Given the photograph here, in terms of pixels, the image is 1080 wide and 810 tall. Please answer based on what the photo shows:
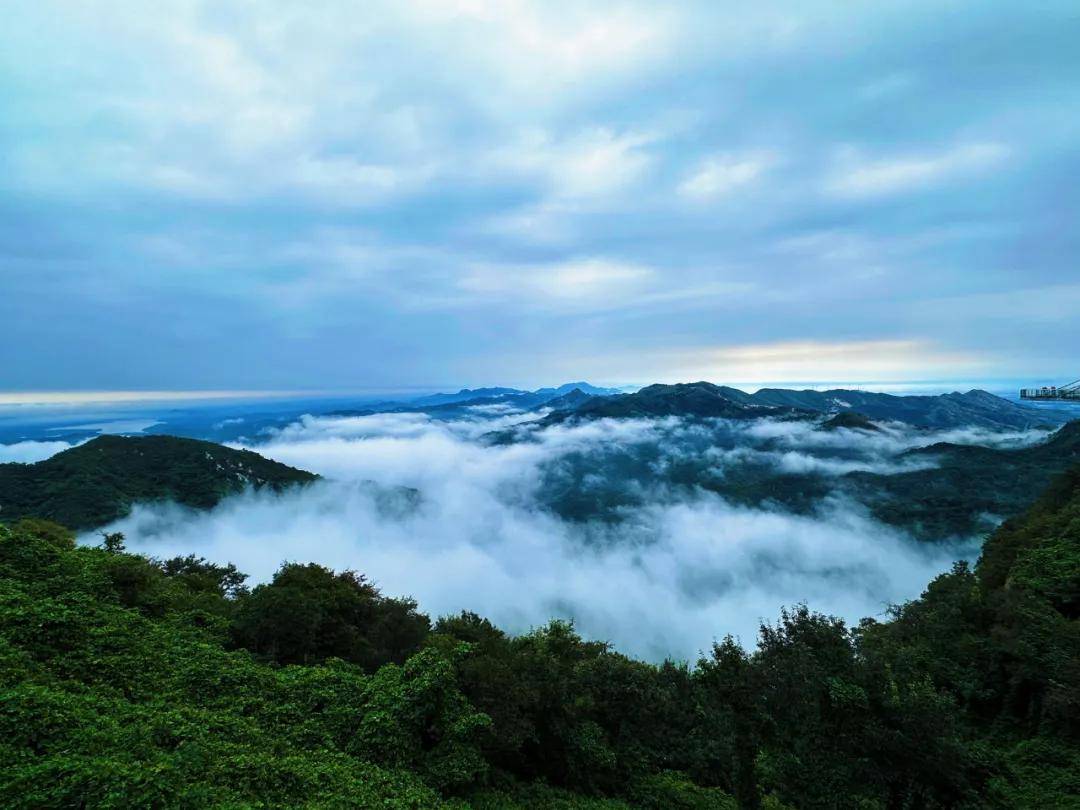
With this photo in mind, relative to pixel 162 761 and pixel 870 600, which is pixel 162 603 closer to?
pixel 162 761

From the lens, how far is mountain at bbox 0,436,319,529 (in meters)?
130

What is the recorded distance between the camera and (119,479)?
509 feet

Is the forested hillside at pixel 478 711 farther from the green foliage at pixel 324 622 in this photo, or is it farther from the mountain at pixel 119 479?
the mountain at pixel 119 479

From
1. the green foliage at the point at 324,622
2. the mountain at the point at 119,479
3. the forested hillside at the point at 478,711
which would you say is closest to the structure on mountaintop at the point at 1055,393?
the forested hillside at the point at 478,711

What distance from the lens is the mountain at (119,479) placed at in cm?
13038

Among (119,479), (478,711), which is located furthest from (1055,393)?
(119,479)

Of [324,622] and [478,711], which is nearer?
[478,711]

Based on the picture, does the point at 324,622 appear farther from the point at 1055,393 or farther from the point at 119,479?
the point at 119,479

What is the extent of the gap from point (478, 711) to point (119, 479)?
19207 centimetres

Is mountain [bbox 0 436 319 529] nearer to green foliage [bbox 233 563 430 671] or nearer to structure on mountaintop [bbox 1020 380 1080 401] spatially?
green foliage [bbox 233 563 430 671]

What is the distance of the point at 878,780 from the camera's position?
17.0 m

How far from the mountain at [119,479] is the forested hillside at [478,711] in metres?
138

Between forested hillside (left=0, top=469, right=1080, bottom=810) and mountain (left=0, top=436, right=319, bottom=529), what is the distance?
138375mm

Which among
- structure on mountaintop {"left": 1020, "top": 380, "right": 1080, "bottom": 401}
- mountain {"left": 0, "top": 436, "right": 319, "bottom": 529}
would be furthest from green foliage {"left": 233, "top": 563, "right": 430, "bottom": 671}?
mountain {"left": 0, "top": 436, "right": 319, "bottom": 529}
